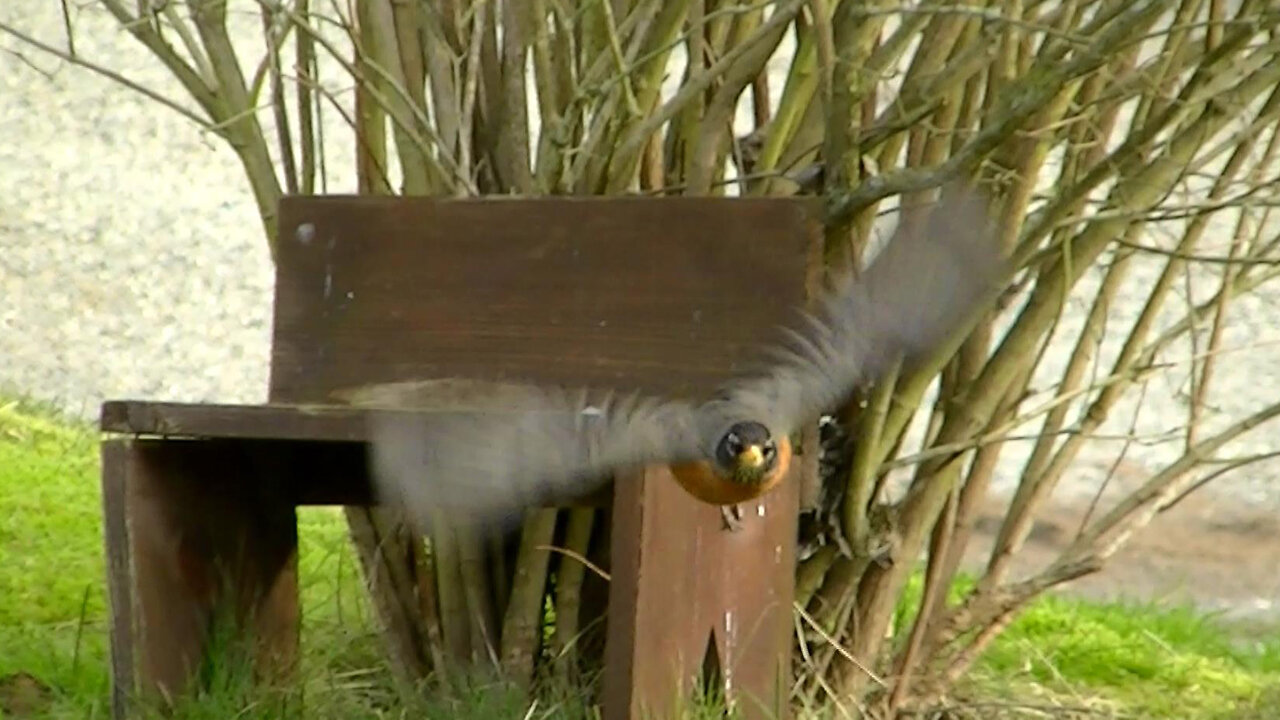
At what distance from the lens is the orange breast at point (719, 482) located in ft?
6.95

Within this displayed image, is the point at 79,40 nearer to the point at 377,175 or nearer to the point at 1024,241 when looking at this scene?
the point at 377,175

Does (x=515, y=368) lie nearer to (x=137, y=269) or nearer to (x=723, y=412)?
(x=723, y=412)

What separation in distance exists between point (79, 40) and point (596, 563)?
6.41 meters

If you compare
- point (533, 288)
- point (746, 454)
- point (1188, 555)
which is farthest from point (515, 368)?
point (1188, 555)

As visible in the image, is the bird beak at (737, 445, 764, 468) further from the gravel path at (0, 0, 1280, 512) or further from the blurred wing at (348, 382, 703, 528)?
the gravel path at (0, 0, 1280, 512)

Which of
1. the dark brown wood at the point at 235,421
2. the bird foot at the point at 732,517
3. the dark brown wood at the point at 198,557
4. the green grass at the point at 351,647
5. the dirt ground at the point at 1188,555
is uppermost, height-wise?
the dark brown wood at the point at 235,421

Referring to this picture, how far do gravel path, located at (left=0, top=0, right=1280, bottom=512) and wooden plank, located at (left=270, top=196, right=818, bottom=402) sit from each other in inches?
137

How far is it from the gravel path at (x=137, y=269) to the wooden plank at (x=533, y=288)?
3.48m

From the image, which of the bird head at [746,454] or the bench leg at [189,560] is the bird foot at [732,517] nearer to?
the bird head at [746,454]

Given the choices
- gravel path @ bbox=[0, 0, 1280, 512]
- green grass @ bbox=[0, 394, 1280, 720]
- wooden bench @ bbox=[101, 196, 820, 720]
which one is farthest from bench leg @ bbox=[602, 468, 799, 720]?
gravel path @ bbox=[0, 0, 1280, 512]

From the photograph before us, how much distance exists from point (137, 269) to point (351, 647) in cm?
457

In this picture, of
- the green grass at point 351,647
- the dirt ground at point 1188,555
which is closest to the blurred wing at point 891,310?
the green grass at point 351,647

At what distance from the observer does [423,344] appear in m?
2.62

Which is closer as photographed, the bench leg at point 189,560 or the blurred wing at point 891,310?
the blurred wing at point 891,310
